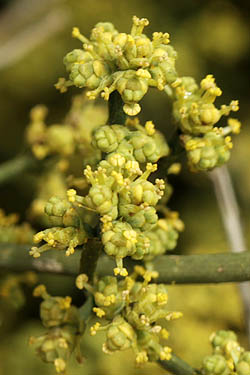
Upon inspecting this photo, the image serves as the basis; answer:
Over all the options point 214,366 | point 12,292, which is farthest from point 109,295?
point 12,292

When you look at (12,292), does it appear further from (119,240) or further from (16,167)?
(119,240)

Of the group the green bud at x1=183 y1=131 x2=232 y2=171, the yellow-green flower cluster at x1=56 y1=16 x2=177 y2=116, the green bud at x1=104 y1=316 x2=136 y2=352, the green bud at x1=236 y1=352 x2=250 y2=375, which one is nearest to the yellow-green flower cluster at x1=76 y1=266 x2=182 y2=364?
the green bud at x1=104 y1=316 x2=136 y2=352

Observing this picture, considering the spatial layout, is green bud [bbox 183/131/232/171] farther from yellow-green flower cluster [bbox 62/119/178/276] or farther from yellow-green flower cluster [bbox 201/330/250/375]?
yellow-green flower cluster [bbox 201/330/250/375]

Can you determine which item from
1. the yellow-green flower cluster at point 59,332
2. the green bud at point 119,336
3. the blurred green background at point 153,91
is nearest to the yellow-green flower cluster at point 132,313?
the green bud at point 119,336

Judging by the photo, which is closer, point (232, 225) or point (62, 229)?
point (62, 229)

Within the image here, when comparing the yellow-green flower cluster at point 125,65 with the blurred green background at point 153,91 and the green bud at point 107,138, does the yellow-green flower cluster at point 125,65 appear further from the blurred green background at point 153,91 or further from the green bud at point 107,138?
the blurred green background at point 153,91

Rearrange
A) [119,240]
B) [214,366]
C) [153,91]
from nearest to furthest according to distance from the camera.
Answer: [119,240] < [214,366] < [153,91]
